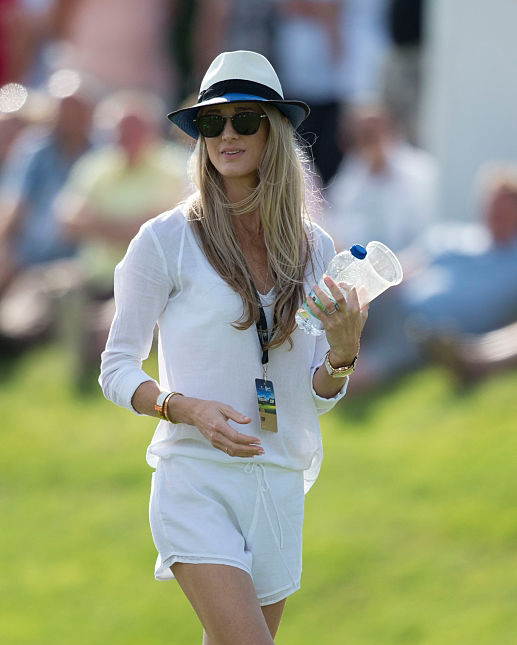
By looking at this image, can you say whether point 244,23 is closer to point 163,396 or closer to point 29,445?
point 29,445

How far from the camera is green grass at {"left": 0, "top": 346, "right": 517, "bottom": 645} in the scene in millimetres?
6125

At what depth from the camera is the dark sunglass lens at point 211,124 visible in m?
3.27

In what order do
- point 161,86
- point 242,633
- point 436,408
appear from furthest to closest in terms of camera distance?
point 161,86, point 436,408, point 242,633

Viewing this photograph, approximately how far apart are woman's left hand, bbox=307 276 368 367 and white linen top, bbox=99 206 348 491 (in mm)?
182

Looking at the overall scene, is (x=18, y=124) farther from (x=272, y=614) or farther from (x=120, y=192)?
(x=272, y=614)

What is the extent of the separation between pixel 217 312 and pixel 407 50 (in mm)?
6316

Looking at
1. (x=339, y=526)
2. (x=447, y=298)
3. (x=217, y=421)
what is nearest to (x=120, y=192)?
(x=447, y=298)

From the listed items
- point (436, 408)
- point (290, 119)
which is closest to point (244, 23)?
point (436, 408)

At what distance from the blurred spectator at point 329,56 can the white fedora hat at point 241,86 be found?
543cm

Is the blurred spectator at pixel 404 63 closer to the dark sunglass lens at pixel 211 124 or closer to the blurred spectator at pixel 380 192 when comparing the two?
the blurred spectator at pixel 380 192

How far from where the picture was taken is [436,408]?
Answer: 7.40m

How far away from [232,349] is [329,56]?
5910 mm

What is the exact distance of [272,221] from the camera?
3.35m

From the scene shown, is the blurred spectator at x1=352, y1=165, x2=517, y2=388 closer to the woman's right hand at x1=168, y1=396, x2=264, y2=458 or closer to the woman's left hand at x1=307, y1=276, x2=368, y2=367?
the woman's left hand at x1=307, y1=276, x2=368, y2=367
